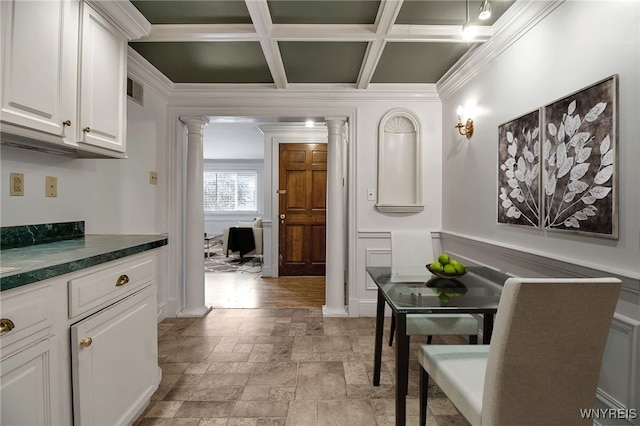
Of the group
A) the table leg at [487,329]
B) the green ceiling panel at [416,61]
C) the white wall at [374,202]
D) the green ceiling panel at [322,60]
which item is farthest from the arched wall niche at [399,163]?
the table leg at [487,329]

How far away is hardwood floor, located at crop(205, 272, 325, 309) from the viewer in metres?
3.77

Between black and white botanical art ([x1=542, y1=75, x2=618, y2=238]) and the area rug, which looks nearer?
black and white botanical art ([x1=542, y1=75, x2=618, y2=238])

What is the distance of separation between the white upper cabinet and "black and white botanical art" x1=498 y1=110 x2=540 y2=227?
259 cm

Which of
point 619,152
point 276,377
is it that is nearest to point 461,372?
point 619,152

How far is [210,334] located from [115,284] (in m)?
1.65

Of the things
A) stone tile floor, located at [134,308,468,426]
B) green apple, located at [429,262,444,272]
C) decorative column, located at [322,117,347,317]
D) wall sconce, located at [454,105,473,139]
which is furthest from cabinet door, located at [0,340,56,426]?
wall sconce, located at [454,105,473,139]

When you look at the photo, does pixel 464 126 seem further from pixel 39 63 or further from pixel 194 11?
pixel 39 63

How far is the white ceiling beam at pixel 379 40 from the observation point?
1.92 metres

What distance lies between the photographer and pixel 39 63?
1396 mm

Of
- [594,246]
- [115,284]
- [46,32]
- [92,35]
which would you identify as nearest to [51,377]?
[115,284]

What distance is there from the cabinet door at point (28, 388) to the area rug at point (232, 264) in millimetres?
4462

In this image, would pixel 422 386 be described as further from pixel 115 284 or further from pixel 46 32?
pixel 46 32

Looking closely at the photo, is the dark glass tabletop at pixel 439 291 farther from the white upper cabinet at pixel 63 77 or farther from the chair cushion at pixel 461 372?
the white upper cabinet at pixel 63 77

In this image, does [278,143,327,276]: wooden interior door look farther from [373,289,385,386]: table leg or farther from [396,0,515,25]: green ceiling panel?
[373,289,385,386]: table leg
